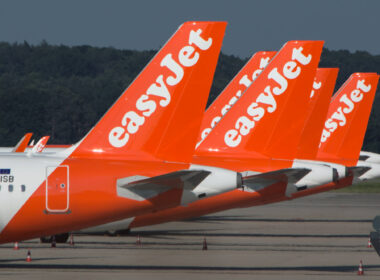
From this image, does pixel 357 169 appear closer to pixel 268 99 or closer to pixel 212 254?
pixel 268 99

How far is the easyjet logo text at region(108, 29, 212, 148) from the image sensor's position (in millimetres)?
30016

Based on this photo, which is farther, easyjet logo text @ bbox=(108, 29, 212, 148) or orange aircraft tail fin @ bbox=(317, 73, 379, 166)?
Answer: orange aircraft tail fin @ bbox=(317, 73, 379, 166)

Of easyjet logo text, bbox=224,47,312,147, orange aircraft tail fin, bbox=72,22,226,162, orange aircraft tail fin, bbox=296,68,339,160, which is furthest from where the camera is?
orange aircraft tail fin, bbox=296,68,339,160

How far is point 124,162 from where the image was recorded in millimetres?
29672

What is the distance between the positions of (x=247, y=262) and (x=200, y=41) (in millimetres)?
8101

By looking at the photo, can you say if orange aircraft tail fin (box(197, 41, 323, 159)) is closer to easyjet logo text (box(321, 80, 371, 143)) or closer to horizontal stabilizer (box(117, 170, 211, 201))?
horizontal stabilizer (box(117, 170, 211, 201))

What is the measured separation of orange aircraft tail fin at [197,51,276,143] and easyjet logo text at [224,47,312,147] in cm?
783

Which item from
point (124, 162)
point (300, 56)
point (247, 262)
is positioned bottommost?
point (247, 262)

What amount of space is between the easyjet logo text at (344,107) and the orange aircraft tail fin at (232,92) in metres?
8.47

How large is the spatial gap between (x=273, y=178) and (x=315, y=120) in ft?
27.7

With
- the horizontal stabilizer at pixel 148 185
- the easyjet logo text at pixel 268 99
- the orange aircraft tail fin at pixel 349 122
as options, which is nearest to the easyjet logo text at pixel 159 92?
the horizontal stabilizer at pixel 148 185

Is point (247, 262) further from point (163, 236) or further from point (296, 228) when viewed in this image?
point (296, 228)

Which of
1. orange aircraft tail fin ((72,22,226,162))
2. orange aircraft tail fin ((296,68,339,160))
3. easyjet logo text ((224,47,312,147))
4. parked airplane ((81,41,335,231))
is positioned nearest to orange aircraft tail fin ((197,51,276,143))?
orange aircraft tail fin ((296,68,339,160))

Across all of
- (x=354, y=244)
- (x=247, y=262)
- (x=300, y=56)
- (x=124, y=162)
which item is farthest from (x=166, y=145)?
(x=354, y=244)
